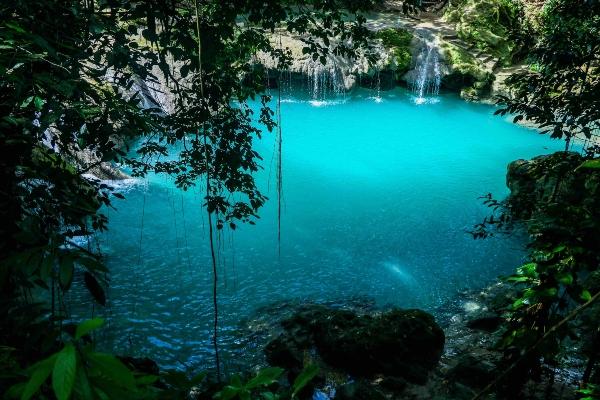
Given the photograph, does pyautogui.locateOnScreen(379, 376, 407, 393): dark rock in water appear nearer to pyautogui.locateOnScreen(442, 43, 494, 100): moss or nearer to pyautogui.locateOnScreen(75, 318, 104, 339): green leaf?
pyautogui.locateOnScreen(75, 318, 104, 339): green leaf

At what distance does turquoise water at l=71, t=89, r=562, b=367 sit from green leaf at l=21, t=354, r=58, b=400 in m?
4.86

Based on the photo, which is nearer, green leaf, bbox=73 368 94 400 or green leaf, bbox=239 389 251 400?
green leaf, bbox=73 368 94 400

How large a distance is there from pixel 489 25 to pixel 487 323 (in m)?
14.8

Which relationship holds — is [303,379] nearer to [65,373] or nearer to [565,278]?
[65,373]

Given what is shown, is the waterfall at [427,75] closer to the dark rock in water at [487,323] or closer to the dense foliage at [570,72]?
the dark rock in water at [487,323]

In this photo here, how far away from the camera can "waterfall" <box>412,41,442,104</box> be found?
1650cm

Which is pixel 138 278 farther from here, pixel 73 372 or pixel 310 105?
pixel 310 105

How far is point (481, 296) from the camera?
6734mm

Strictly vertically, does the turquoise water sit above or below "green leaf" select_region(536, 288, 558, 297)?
below

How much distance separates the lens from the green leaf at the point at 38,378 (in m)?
0.72

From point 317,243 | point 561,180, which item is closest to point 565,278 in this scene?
point 561,180

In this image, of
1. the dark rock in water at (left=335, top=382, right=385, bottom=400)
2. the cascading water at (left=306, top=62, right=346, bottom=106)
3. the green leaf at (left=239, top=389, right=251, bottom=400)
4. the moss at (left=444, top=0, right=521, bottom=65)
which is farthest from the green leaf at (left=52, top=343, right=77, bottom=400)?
the moss at (left=444, top=0, right=521, bottom=65)

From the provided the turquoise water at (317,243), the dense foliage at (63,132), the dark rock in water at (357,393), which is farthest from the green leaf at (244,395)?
the turquoise water at (317,243)

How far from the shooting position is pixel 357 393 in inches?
163
